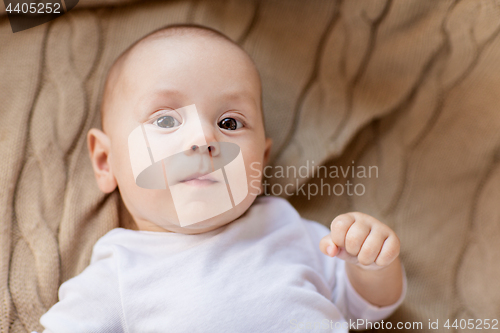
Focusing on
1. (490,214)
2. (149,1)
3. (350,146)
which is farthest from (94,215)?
(490,214)

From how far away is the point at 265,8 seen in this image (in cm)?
108

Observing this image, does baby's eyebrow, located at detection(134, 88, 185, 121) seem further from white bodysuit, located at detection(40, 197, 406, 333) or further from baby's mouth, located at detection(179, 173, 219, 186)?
white bodysuit, located at detection(40, 197, 406, 333)

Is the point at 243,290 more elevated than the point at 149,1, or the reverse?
the point at 149,1

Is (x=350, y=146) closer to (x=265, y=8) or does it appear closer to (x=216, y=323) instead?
(x=265, y=8)

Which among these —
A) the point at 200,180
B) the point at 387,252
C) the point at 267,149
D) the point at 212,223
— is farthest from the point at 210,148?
the point at 387,252

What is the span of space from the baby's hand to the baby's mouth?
0.84 feet

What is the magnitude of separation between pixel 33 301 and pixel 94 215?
9.2 inches

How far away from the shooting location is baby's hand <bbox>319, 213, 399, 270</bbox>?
0.74m

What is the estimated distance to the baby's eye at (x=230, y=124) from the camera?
837 mm

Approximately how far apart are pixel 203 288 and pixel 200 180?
8.8 inches

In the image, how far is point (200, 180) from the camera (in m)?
0.76

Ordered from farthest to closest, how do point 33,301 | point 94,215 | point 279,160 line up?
point 279,160 < point 94,215 < point 33,301

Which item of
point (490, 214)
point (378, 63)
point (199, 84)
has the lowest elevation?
point (490, 214)

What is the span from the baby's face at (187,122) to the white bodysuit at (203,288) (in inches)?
2.4
